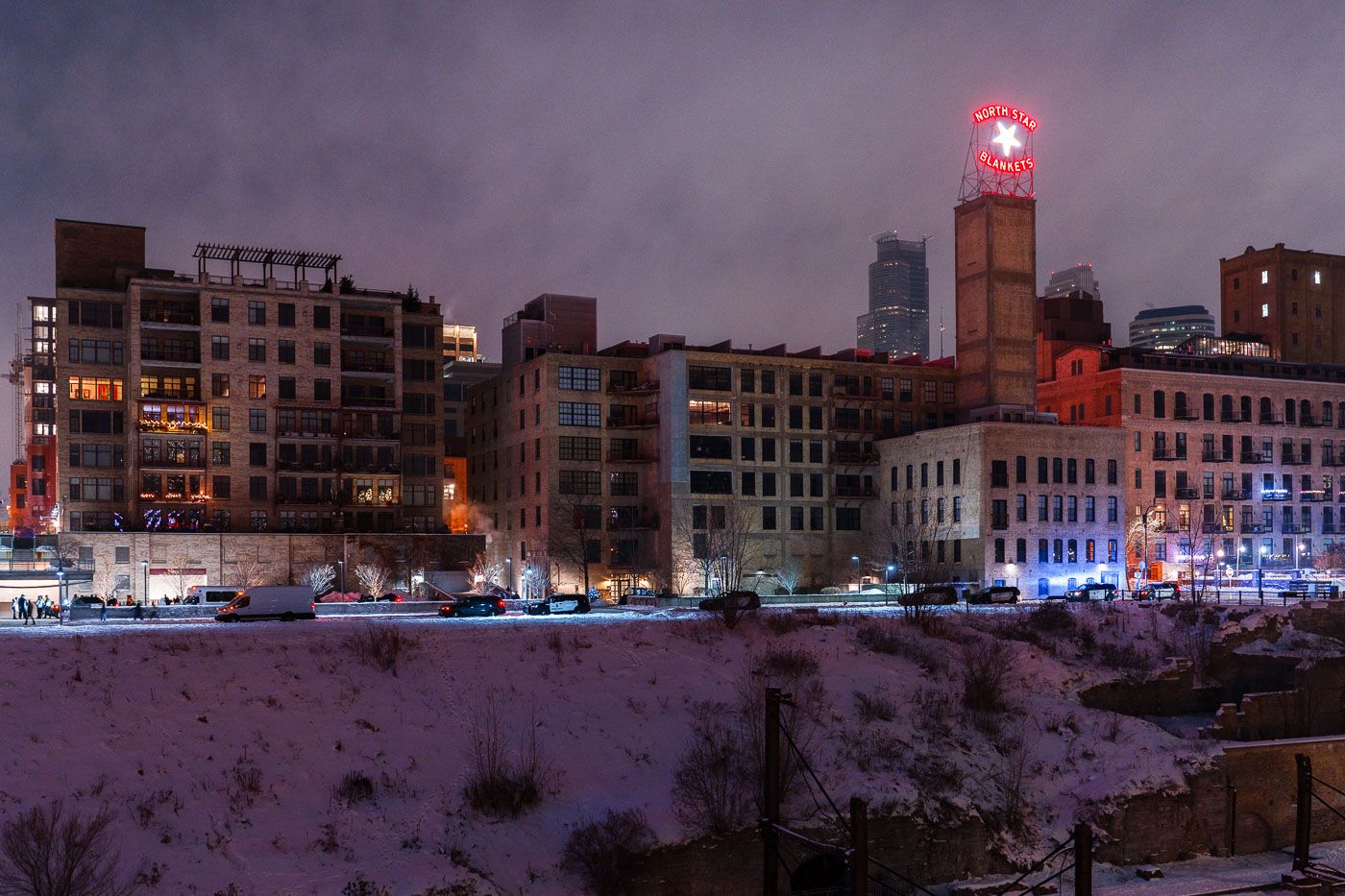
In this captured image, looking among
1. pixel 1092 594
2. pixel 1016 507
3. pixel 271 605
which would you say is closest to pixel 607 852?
pixel 271 605

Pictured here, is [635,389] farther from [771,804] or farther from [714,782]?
[771,804]

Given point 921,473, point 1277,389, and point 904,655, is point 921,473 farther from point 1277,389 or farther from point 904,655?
point 904,655

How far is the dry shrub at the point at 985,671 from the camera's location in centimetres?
4884

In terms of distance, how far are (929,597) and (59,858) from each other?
5305 centimetres

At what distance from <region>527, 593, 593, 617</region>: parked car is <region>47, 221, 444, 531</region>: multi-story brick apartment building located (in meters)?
39.7

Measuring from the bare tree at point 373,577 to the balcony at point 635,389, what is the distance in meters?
26.1

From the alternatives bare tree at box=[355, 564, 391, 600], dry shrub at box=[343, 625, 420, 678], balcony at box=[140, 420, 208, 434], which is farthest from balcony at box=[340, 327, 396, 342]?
dry shrub at box=[343, 625, 420, 678]

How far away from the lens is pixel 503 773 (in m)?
36.6

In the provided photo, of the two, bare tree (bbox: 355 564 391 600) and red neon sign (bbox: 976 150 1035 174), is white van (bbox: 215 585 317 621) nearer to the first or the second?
bare tree (bbox: 355 564 391 600)

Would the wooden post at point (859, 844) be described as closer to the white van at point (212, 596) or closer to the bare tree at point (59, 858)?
the bare tree at point (59, 858)

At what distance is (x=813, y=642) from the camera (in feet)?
174

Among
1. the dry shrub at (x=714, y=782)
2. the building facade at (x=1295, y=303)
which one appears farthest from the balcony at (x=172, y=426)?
the building facade at (x=1295, y=303)

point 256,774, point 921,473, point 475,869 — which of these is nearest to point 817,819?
point 475,869

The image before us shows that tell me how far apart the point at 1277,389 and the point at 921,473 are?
42.4m
